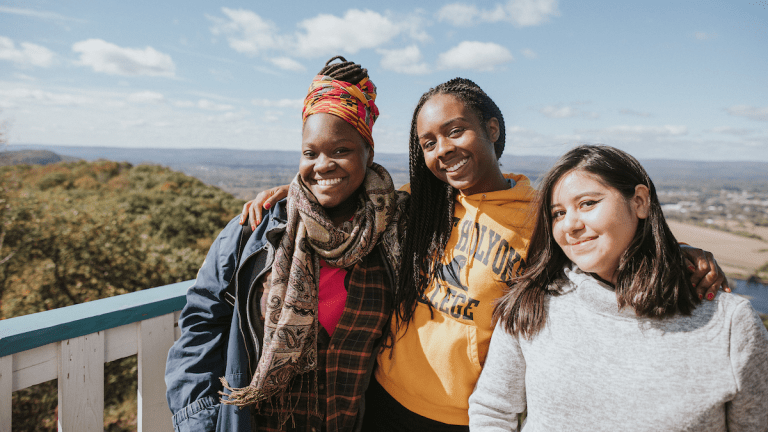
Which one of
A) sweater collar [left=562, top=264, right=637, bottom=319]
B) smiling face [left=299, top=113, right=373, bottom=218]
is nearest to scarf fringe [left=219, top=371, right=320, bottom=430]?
smiling face [left=299, top=113, right=373, bottom=218]

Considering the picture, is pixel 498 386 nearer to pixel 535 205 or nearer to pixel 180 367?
pixel 535 205

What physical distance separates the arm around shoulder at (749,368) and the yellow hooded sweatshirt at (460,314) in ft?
2.29

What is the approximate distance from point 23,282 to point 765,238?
81.5ft

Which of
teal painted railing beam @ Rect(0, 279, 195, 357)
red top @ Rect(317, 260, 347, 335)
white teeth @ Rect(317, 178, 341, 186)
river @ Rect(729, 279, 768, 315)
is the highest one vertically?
white teeth @ Rect(317, 178, 341, 186)

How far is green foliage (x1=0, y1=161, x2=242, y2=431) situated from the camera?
4.24m

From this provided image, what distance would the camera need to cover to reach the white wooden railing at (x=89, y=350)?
1560 mm

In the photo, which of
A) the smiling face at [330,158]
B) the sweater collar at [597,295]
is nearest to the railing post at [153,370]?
the smiling face at [330,158]

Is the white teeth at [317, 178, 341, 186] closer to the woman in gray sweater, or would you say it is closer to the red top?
the red top

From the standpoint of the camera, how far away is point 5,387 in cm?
153

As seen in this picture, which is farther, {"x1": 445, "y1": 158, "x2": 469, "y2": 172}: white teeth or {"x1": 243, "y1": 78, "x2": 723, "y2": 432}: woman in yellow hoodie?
{"x1": 445, "y1": 158, "x2": 469, "y2": 172}: white teeth

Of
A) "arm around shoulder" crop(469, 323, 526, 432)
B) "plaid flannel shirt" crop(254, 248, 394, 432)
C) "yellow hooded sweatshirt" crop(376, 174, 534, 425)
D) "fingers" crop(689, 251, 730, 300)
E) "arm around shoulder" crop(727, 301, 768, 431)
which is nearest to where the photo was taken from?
"arm around shoulder" crop(727, 301, 768, 431)

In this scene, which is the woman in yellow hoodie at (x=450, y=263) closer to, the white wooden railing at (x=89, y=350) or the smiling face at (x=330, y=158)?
the smiling face at (x=330, y=158)

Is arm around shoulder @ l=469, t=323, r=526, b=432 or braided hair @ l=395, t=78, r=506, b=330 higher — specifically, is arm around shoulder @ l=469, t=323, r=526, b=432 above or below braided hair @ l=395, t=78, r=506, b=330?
below

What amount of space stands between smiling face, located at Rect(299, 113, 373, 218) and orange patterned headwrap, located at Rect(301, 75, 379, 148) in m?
0.03
